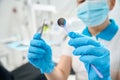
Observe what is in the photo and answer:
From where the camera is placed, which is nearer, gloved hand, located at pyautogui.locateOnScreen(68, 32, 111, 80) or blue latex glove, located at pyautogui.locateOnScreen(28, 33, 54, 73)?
gloved hand, located at pyautogui.locateOnScreen(68, 32, 111, 80)

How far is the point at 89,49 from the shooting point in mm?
720

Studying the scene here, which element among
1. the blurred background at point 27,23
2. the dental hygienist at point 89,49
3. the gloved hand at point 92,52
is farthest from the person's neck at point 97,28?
the gloved hand at point 92,52

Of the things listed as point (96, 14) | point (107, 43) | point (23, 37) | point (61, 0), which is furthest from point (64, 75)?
point (23, 37)

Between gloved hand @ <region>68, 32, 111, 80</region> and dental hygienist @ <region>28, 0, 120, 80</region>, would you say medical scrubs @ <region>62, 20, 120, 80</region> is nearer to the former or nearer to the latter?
dental hygienist @ <region>28, 0, 120, 80</region>

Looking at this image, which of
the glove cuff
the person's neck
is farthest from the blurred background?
the glove cuff

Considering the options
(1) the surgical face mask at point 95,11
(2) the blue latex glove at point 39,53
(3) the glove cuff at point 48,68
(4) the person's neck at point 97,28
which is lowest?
(3) the glove cuff at point 48,68

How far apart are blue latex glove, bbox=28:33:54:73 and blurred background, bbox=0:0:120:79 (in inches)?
19.8

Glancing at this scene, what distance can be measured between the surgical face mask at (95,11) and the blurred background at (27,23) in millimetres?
226

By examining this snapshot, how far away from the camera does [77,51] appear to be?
74 centimetres

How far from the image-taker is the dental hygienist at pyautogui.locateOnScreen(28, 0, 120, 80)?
0.73 metres

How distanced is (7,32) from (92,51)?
2883 mm

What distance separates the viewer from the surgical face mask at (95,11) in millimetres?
944

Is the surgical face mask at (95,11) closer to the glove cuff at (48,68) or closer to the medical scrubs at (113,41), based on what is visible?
the medical scrubs at (113,41)


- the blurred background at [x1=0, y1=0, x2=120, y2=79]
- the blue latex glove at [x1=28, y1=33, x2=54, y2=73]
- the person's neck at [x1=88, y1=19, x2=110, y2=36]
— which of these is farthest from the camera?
the blurred background at [x1=0, y1=0, x2=120, y2=79]
